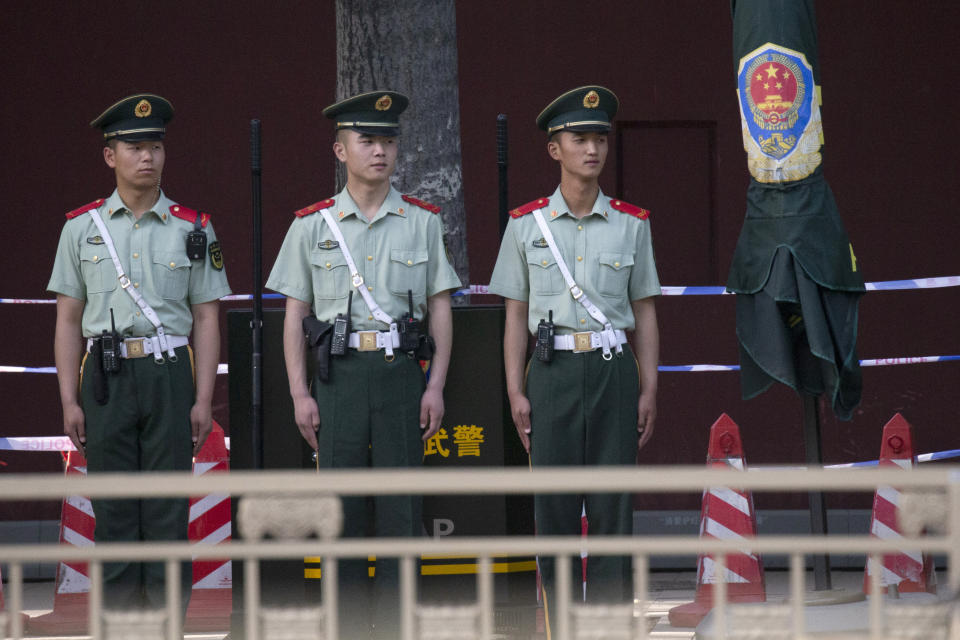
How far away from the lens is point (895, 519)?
675 cm

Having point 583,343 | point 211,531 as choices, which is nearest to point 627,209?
point 583,343

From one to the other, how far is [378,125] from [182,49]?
11.8 feet

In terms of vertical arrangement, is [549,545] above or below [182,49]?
below

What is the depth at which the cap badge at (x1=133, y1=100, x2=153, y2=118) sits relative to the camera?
5676 mm

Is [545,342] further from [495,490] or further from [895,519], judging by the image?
[895,519]

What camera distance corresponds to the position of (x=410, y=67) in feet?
21.6

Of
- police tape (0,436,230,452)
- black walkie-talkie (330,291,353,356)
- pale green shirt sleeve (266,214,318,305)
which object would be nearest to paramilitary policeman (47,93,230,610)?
pale green shirt sleeve (266,214,318,305)

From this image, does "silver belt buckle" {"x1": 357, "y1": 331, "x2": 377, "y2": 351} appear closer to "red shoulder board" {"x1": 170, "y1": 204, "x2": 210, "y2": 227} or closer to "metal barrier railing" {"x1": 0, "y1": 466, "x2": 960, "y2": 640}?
"red shoulder board" {"x1": 170, "y1": 204, "x2": 210, "y2": 227}

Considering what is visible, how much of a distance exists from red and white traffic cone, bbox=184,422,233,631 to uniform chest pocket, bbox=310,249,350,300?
1527 millimetres

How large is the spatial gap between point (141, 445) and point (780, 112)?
2.72 m

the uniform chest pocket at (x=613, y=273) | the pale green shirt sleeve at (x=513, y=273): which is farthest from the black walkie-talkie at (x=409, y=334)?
the uniform chest pocket at (x=613, y=273)

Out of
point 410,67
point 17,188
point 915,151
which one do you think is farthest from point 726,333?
point 17,188

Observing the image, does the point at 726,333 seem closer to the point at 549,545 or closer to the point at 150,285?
the point at 150,285

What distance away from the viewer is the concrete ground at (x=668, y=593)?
6.45 m
